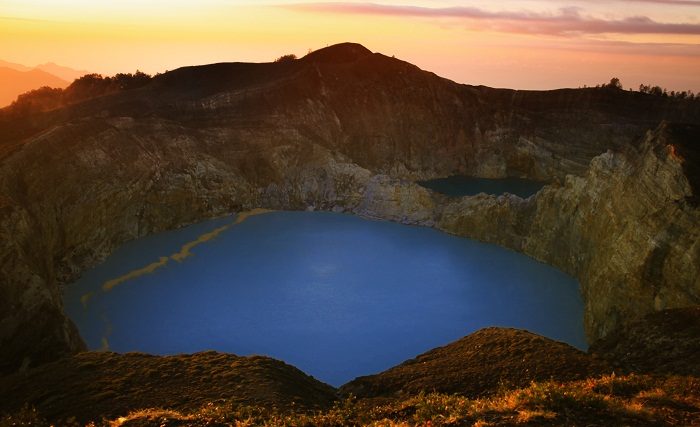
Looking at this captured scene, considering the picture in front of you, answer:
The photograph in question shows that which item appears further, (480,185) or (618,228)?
(480,185)

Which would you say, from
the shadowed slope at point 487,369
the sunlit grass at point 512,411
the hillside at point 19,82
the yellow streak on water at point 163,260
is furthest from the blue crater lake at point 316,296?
the hillside at point 19,82

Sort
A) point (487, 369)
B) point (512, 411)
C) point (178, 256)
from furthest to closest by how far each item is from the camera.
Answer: point (178, 256), point (487, 369), point (512, 411)

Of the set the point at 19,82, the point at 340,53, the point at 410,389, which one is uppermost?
the point at 19,82

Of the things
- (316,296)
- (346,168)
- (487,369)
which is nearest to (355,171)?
(346,168)

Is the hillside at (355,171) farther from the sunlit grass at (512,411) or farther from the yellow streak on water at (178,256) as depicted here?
the yellow streak on water at (178,256)

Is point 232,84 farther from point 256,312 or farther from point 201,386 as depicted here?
point 201,386

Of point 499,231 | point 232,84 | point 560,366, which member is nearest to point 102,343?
point 560,366

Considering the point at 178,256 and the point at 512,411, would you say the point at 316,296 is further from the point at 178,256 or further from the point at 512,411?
the point at 512,411
